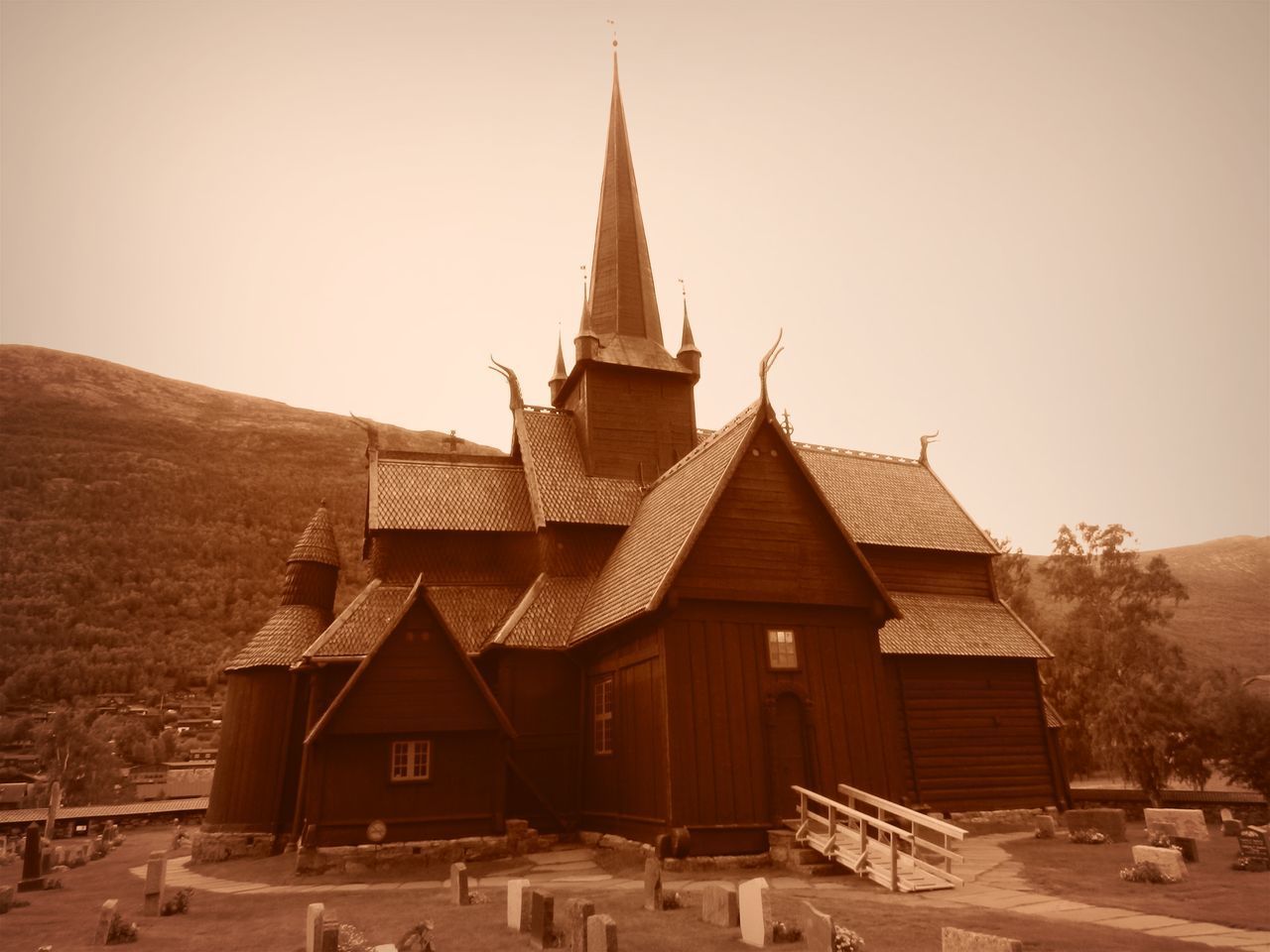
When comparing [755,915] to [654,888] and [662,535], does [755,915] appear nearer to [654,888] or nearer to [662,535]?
[654,888]

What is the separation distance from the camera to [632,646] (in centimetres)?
1725

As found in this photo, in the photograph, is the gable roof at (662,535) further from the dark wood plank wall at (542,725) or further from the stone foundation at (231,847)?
the stone foundation at (231,847)

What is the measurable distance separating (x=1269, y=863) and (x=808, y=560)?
9.16 metres

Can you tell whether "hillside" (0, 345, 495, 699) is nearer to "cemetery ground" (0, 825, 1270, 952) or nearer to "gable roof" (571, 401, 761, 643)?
"gable roof" (571, 401, 761, 643)

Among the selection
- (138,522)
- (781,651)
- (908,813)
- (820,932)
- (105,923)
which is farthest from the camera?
(138,522)

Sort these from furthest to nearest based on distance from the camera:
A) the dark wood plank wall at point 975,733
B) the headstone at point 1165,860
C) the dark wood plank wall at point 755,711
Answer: the dark wood plank wall at point 975,733 → the dark wood plank wall at point 755,711 → the headstone at point 1165,860

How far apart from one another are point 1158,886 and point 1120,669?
24.9 metres

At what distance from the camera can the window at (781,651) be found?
16.3 m

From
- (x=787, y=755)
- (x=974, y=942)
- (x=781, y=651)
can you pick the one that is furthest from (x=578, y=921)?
(x=781, y=651)

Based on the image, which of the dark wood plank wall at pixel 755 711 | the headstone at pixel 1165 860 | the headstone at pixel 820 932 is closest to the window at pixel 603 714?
the dark wood plank wall at pixel 755 711

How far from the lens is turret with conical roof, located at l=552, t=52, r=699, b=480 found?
2519cm

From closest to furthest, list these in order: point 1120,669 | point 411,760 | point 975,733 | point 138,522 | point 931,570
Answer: point 411,760, point 975,733, point 931,570, point 1120,669, point 138,522

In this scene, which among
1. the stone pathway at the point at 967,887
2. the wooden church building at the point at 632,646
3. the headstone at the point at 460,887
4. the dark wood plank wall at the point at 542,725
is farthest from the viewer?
the dark wood plank wall at the point at 542,725

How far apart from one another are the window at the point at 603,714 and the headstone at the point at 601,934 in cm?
1032
